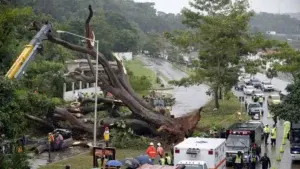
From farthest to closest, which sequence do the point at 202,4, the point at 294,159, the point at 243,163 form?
the point at 202,4 → the point at 294,159 → the point at 243,163

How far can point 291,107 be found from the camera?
3459 cm

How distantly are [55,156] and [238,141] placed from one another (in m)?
9.79

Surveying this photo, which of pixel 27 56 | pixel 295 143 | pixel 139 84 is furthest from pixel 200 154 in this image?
pixel 139 84

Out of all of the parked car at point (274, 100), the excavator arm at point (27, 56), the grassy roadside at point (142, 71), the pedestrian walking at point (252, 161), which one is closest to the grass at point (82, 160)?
the excavator arm at point (27, 56)

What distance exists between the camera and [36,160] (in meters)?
29.2

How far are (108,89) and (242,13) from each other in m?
24.4

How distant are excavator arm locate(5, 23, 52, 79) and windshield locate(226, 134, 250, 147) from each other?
11.3 meters

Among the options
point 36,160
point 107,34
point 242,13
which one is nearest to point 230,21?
point 242,13

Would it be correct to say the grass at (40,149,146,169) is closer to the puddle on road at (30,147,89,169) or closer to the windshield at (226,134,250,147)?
the puddle on road at (30,147,89,169)

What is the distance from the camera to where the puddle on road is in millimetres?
28450

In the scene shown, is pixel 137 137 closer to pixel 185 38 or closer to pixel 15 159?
pixel 15 159

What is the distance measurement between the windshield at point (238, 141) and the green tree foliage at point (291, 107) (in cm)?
472

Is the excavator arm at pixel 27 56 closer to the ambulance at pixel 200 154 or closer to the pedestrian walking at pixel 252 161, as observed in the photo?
the ambulance at pixel 200 154

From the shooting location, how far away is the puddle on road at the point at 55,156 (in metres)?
28.5
